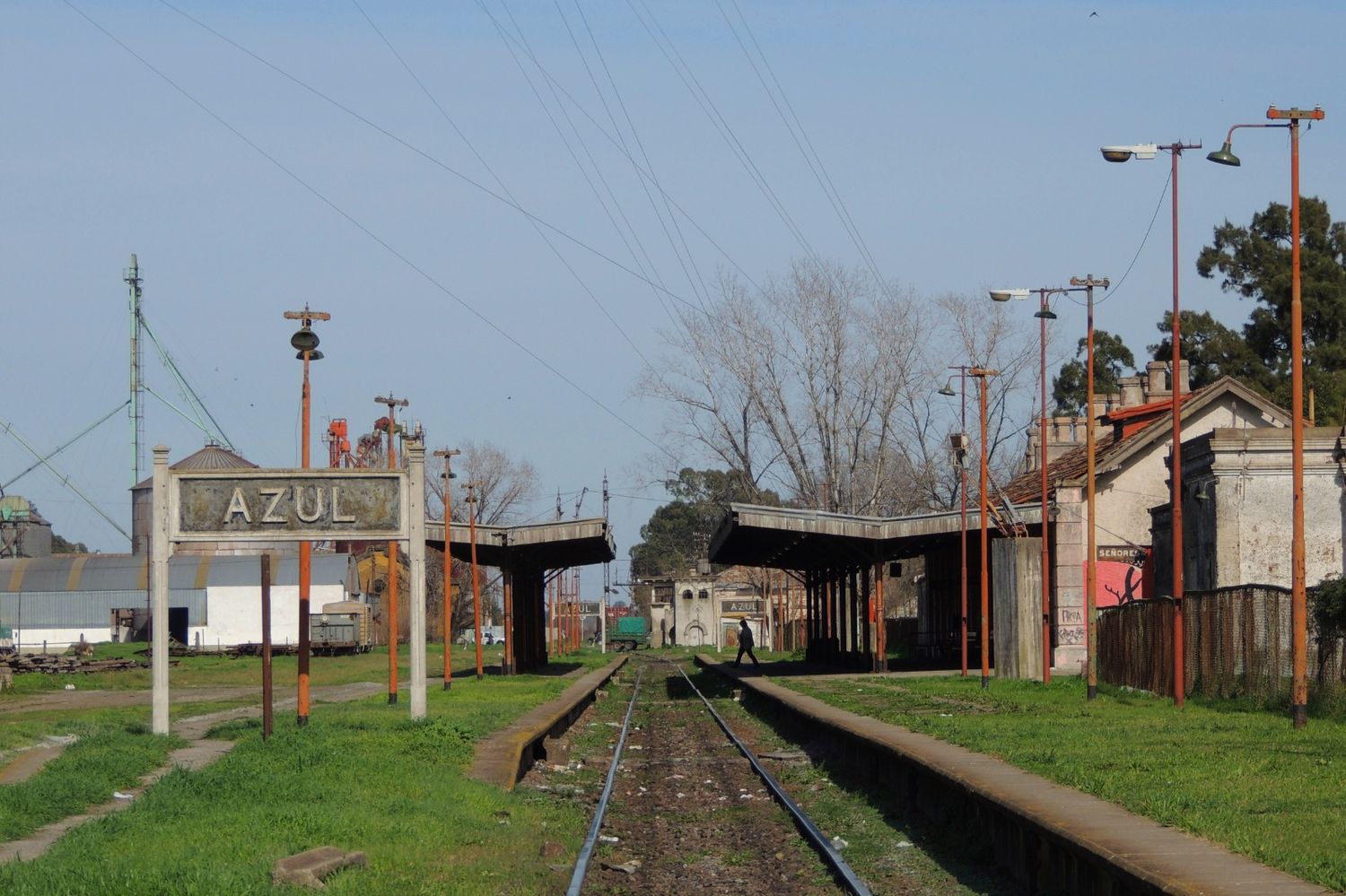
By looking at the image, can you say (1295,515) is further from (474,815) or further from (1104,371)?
(1104,371)

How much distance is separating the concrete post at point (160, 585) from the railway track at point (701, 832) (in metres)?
6.20

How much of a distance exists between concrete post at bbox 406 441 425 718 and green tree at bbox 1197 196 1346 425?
5219 cm

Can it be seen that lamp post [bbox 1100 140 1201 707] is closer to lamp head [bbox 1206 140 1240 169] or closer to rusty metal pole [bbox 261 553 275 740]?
lamp head [bbox 1206 140 1240 169]

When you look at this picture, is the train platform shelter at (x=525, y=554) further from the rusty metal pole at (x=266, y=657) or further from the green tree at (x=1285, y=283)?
the green tree at (x=1285, y=283)

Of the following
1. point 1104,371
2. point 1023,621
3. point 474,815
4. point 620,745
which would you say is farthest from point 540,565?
point 1104,371

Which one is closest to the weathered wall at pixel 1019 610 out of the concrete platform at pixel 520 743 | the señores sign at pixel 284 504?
the concrete platform at pixel 520 743

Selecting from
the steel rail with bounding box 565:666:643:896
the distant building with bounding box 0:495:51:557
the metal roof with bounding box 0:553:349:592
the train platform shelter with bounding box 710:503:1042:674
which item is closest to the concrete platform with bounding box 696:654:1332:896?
the steel rail with bounding box 565:666:643:896

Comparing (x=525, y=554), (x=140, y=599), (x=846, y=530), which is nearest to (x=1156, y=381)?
(x=846, y=530)

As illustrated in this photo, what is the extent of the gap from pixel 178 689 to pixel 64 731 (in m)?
20.7

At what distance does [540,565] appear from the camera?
5656 centimetres

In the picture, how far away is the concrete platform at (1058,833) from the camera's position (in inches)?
356

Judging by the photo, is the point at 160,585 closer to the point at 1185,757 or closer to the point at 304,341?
the point at 304,341

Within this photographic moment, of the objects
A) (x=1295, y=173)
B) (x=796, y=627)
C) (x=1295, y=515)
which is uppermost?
(x=1295, y=173)

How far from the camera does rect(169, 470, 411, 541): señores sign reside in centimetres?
2111
